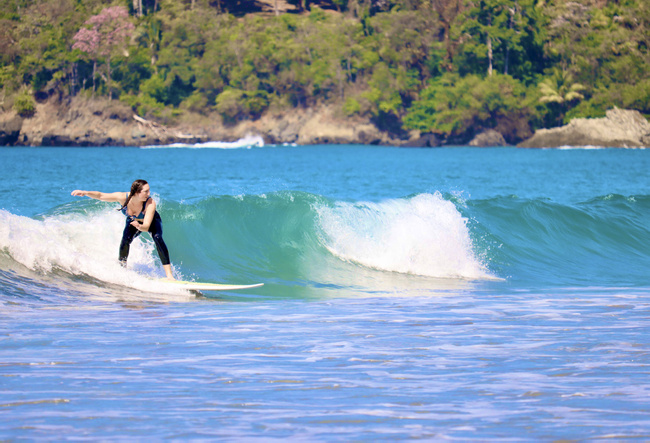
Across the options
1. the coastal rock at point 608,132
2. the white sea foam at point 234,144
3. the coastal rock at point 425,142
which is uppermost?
the coastal rock at point 608,132

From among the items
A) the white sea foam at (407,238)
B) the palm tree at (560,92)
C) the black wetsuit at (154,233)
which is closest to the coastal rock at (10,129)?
the palm tree at (560,92)

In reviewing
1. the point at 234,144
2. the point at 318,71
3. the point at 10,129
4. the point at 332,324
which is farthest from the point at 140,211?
the point at 10,129

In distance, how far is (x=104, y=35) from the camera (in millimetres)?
89500

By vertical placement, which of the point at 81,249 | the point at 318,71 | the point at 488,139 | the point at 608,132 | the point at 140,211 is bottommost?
the point at 488,139

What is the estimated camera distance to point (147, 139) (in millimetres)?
87750

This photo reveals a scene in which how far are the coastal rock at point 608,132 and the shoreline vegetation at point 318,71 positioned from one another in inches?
62.5

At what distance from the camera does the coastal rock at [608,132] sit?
75.1m

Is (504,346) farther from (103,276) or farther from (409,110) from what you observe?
(409,110)

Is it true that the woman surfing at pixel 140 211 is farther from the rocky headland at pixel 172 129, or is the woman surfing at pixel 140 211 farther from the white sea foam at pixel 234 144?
the white sea foam at pixel 234 144

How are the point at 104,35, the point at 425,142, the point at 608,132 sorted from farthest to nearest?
the point at 104,35, the point at 425,142, the point at 608,132

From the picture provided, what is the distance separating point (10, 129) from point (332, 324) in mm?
85864

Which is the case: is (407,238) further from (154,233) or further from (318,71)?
(318,71)

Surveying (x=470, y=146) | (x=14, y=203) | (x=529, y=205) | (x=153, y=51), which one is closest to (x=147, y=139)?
(x=153, y=51)

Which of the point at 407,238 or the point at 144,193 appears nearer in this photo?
the point at 144,193
